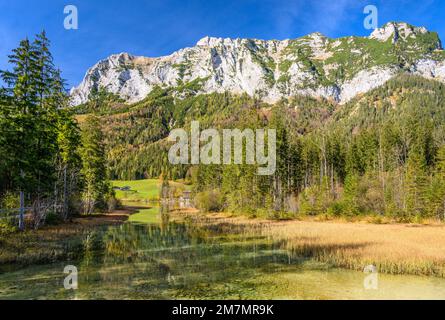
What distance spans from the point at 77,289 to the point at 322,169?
2826 inches

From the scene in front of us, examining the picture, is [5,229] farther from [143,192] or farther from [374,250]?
[143,192]

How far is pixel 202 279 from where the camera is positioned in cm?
1678

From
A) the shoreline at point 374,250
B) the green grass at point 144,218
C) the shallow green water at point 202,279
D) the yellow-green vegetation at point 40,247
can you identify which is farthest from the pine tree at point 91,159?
the shoreline at point 374,250

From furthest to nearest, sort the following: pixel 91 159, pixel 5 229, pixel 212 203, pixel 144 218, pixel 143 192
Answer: pixel 143 192 < pixel 212 203 < pixel 144 218 < pixel 91 159 < pixel 5 229

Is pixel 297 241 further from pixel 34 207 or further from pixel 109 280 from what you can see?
pixel 34 207

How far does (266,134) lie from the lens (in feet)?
206

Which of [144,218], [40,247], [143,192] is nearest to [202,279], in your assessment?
[40,247]

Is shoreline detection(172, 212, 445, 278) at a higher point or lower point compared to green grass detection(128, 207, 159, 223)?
higher

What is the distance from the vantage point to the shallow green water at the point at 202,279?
13.9 metres

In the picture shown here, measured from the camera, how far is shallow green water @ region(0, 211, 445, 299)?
13852 millimetres

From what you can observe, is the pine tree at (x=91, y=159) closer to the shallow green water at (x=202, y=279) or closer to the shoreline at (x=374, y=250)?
the shallow green water at (x=202, y=279)

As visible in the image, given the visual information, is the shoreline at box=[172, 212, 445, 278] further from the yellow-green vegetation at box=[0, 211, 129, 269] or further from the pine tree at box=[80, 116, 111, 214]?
the pine tree at box=[80, 116, 111, 214]

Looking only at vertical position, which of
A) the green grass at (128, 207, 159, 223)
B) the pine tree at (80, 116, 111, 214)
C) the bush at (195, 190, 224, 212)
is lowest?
the green grass at (128, 207, 159, 223)

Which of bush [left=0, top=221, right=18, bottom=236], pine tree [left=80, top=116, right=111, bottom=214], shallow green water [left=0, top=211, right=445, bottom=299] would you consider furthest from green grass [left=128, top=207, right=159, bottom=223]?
bush [left=0, top=221, right=18, bottom=236]
